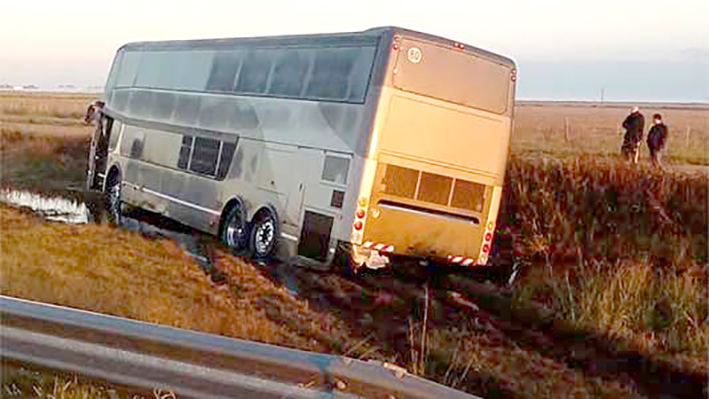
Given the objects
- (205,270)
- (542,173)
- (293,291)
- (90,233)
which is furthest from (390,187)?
(90,233)

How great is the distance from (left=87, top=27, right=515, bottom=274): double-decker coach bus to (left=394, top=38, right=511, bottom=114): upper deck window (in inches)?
0.6

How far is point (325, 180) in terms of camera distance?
14156 millimetres

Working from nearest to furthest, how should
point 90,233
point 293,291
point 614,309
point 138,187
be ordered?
1. point 614,309
2. point 293,291
3. point 90,233
4. point 138,187

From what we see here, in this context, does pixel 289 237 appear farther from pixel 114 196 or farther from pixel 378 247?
pixel 114 196

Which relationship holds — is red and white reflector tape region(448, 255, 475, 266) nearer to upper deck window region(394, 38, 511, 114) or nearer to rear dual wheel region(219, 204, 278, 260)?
upper deck window region(394, 38, 511, 114)

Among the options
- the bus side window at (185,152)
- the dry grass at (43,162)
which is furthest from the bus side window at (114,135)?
the dry grass at (43,162)

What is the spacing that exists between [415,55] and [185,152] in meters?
6.64

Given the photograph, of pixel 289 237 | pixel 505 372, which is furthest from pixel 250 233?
pixel 505 372

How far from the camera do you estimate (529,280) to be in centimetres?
1366

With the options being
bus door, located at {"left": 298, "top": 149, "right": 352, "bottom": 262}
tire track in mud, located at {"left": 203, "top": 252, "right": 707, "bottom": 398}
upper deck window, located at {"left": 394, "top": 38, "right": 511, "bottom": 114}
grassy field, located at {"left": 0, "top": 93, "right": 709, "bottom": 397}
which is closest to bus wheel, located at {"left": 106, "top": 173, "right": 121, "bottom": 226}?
grassy field, located at {"left": 0, "top": 93, "right": 709, "bottom": 397}

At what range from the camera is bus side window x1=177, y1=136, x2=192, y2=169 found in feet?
60.5

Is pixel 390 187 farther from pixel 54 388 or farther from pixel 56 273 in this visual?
pixel 54 388

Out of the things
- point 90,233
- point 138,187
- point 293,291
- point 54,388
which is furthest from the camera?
point 138,187

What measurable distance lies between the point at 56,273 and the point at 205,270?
2.97 meters
